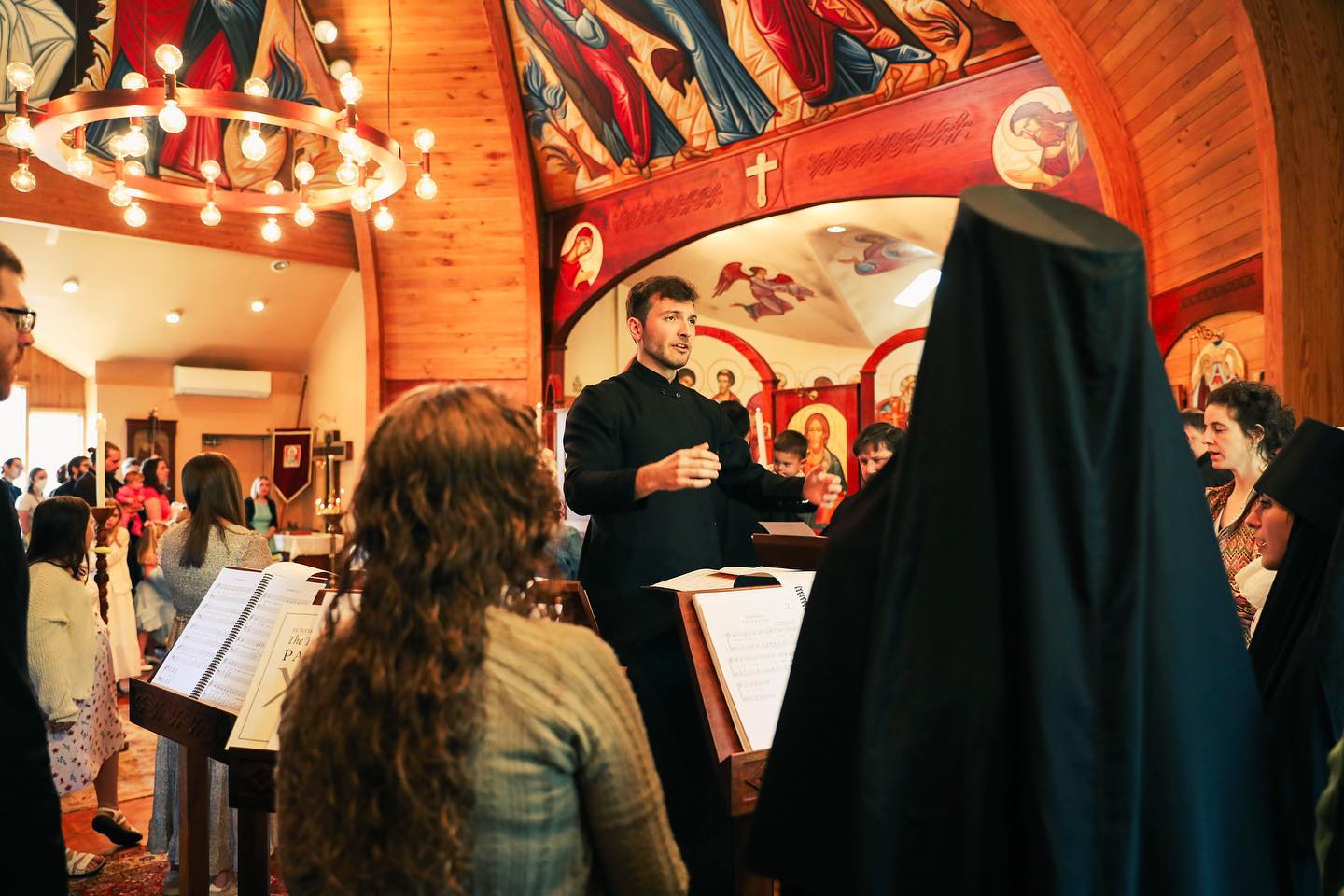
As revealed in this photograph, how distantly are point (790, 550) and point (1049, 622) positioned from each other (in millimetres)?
2060

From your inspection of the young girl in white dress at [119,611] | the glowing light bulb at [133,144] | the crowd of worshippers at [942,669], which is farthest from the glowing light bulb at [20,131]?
the crowd of worshippers at [942,669]

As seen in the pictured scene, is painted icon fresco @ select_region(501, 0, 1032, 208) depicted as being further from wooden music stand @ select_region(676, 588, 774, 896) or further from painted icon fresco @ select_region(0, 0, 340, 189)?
wooden music stand @ select_region(676, 588, 774, 896)

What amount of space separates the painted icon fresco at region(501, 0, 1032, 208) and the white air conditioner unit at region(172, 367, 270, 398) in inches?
213

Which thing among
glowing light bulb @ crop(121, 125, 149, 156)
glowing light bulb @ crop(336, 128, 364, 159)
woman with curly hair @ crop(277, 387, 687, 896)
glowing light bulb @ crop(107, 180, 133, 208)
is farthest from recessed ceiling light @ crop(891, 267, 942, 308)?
woman with curly hair @ crop(277, 387, 687, 896)

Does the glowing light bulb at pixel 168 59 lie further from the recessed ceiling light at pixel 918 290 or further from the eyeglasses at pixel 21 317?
the recessed ceiling light at pixel 918 290

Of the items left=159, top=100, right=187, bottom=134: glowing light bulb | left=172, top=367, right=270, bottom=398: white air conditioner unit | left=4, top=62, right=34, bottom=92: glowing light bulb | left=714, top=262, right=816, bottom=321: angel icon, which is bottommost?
left=172, top=367, right=270, bottom=398: white air conditioner unit

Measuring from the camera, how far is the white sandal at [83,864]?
13.9 ft

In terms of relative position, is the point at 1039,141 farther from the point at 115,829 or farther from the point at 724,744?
the point at 115,829

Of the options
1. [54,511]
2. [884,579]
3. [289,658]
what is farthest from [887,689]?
[54,511]

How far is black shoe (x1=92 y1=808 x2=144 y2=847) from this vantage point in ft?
15.0

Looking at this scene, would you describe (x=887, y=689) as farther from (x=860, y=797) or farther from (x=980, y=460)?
(x=980, y=460)

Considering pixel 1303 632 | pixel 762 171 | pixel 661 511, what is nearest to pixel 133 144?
pixel 661 511

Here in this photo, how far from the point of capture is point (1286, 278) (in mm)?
4547

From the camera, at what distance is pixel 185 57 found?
1009 centimetres
